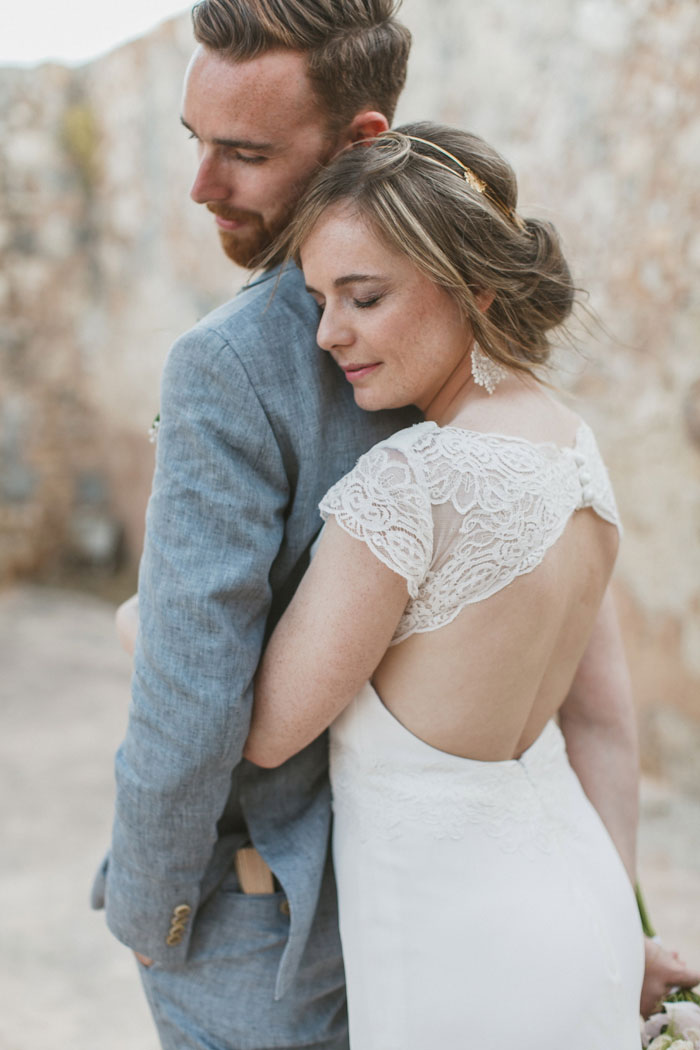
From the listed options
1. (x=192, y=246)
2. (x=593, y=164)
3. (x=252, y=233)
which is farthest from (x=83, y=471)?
(x=252, y=233)

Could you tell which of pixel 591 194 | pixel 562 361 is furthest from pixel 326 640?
pixel 591 194

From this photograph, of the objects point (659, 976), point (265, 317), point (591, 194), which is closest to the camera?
point (265, 317)

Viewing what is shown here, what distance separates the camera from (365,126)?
1.31 m

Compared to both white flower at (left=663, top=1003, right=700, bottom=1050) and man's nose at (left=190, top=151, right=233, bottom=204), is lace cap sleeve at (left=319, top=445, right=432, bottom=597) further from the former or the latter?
white flower at (left=663, top=1003, right=700, bottom=1050)

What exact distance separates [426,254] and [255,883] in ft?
2.86

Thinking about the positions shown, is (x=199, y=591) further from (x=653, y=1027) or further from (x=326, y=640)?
(x=653, y=1027)

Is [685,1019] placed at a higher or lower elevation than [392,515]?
lower

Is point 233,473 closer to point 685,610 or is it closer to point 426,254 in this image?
point 426,254

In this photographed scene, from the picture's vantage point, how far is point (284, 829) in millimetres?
1338

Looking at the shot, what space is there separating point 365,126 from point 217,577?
0.66 metres

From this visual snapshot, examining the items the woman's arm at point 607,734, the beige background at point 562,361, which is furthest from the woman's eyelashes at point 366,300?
the woman's arm at point 607,734

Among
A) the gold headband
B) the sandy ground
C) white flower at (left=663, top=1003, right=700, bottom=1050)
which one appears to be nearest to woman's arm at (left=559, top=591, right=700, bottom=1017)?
white flower at (left=663, top=1003, right=700, bottom=1050)

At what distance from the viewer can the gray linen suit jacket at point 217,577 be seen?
43.8 inches

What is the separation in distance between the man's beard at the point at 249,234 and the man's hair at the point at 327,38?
0.15 m
